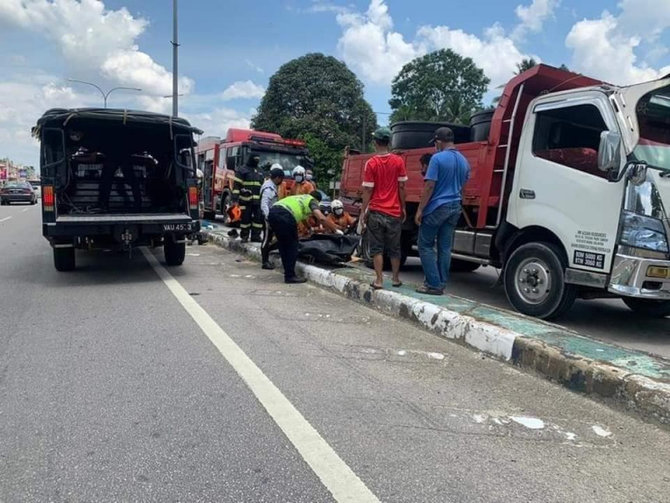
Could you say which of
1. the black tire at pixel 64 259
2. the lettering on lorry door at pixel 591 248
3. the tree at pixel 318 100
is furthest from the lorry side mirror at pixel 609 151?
the tree at pixel 318 100

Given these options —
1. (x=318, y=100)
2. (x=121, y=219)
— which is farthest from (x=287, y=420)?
(x=318, y=100)

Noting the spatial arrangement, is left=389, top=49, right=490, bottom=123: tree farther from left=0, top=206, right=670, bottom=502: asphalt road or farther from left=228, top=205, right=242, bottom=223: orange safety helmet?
left=0, top=206, right=670, bottom=502: asphalt road

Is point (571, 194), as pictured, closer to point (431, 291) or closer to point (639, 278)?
point (639, 278)

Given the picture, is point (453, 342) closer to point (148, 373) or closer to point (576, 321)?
point (576, 321)

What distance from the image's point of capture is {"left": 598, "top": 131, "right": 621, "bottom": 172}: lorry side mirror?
4.71m

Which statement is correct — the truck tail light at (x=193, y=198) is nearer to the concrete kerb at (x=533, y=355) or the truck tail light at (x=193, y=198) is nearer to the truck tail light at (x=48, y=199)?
the truck tail light at (x=48, y=199)

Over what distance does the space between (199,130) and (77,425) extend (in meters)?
5.89

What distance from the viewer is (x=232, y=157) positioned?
16234 mm

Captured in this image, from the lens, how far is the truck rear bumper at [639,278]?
4.82m

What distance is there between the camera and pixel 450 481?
263cm

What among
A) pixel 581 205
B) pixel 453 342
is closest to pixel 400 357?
pixel 453 342

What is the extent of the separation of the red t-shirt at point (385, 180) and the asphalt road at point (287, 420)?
1.36 m

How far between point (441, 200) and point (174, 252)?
4.67 meters

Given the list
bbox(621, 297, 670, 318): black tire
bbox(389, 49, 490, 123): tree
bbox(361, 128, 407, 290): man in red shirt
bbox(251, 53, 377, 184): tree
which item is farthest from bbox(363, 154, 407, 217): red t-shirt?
bbox(389, 49, 490, 123): tree
